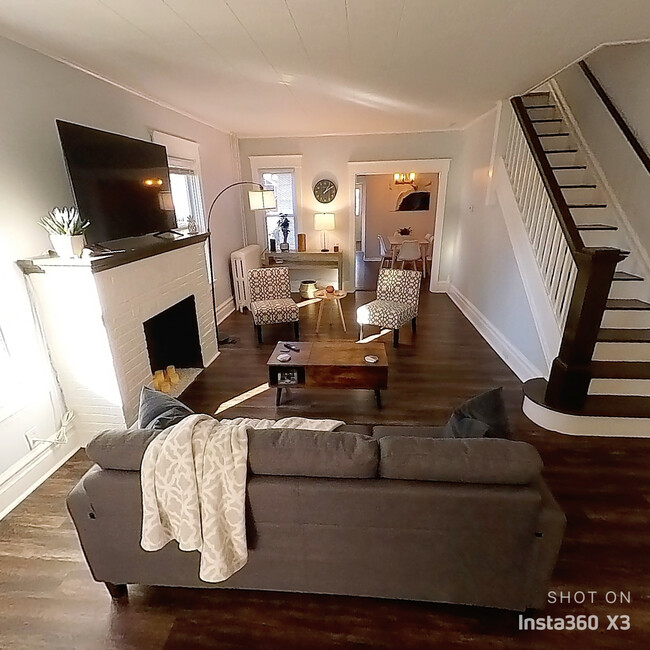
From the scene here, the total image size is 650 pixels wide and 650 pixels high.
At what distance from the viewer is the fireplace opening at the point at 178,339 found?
12.1ft

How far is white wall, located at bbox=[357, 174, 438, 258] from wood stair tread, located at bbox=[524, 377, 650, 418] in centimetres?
674

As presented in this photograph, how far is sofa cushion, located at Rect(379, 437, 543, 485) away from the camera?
1.32 m

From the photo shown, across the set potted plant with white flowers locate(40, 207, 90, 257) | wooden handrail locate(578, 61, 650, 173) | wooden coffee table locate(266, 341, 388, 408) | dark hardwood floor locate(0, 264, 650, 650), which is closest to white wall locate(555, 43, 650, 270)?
wooden handrail locate(578, 61, 650, 173)

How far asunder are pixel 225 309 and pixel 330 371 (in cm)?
293

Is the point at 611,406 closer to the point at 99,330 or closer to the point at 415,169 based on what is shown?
the point at 99,330

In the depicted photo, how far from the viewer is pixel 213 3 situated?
1724 millimetres

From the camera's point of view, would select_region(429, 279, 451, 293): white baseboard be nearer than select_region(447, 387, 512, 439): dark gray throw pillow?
No

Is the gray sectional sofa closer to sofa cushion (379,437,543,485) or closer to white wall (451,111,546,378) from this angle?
sofa cushion (379,437,543,485)

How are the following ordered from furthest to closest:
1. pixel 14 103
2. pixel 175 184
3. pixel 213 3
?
pixel 175 184 → pixel 14 103 → pixel 213 3

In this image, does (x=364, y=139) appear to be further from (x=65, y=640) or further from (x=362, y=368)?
(x=65, y=640)

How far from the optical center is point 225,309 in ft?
18.0

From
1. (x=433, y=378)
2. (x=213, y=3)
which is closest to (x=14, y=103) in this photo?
(x=213, y=3)

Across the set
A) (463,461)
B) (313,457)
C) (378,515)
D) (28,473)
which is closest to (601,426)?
(463,461)

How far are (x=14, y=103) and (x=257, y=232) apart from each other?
424cm
